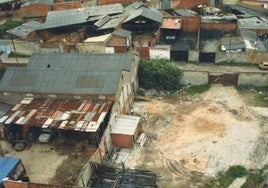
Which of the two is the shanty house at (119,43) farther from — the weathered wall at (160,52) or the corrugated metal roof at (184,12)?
the corrugated metal roof at (184,12)

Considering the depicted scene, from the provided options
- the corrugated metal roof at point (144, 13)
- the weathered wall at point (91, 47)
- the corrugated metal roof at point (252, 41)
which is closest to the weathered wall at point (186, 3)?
the corrugated metal roof at point (144, 13)

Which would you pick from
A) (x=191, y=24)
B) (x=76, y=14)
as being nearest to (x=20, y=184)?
(x=76, y=14)

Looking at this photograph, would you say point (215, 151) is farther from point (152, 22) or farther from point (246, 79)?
point (152, 22)

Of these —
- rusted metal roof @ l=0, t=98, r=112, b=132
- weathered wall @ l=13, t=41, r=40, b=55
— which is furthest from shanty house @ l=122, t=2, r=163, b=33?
rusted metal roof @ l=0, t=98, r=112, b=132

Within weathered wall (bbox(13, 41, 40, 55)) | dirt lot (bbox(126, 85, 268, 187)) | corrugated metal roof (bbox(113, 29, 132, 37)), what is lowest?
dirt lot (bbox(126, 85, 268, 187))

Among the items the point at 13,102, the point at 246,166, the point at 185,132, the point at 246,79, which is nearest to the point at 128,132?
the point at 185,132

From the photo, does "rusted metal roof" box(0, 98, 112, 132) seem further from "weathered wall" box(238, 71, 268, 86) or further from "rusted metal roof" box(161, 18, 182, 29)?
"rusted metal roof" box(161, 18, 182, 29)
